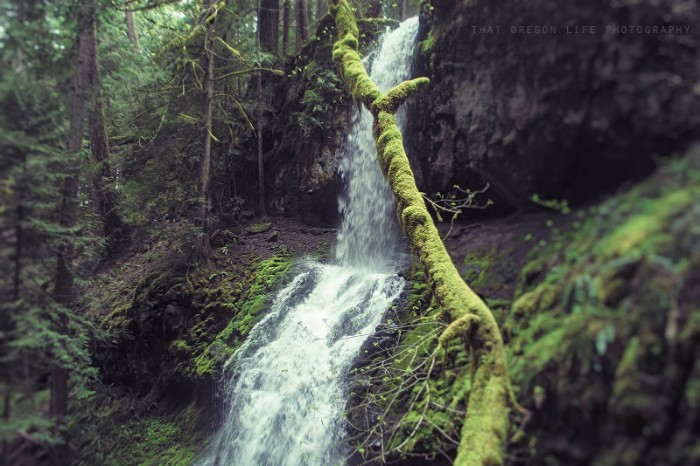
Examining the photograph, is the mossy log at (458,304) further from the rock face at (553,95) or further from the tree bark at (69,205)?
the tree bark at (69,205)

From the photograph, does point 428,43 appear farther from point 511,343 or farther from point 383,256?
point 511,343

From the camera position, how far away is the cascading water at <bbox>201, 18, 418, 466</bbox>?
5907 mm

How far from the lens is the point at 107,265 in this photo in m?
11.7

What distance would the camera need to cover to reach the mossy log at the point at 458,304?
3.76m

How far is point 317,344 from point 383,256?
9.34 ft

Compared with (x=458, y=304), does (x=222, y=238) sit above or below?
above

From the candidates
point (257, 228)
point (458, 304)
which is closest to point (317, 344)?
point (458, 304)

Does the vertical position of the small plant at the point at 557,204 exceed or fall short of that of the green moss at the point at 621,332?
it exceeds it

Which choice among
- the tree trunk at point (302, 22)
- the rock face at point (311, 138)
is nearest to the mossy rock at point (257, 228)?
the rock face at point (311, 138)

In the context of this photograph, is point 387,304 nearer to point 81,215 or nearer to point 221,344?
point 221,344

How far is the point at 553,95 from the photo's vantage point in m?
4.79

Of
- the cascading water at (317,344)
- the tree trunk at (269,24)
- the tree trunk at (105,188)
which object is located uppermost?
the tree trunk at (269,24)

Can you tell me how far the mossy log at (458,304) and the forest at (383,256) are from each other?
3 cm

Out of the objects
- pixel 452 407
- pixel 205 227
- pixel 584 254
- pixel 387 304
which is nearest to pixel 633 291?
pixel 584 254
